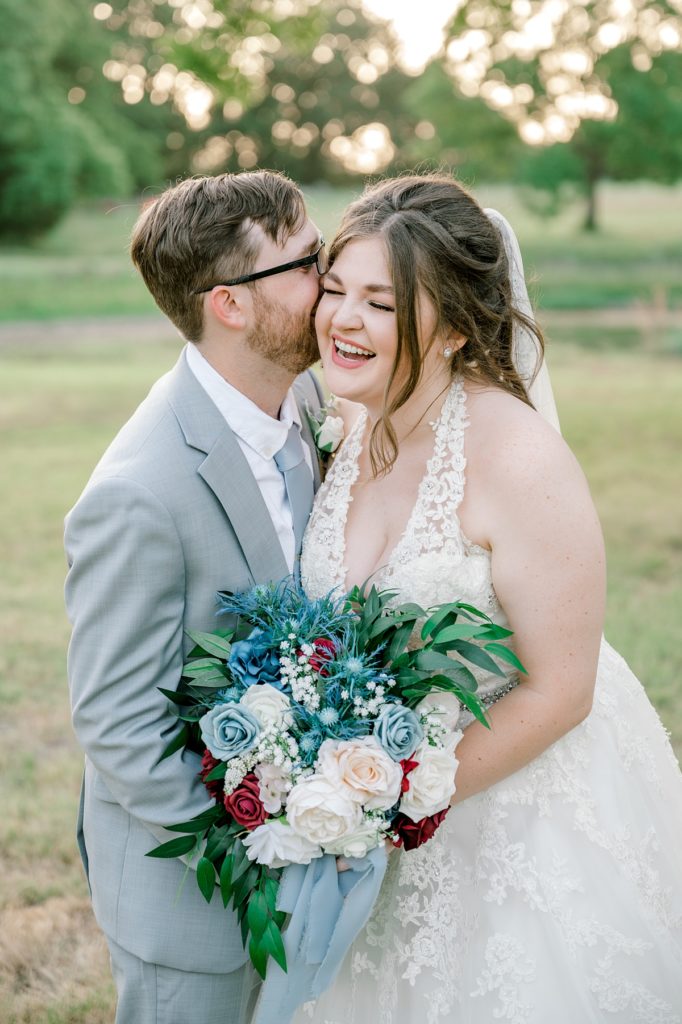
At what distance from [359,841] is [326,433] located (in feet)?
4.81

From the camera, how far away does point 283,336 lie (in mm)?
3031

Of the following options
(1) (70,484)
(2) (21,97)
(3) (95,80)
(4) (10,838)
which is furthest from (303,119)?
(4) (10,838)

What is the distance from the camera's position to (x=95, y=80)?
35.5 m

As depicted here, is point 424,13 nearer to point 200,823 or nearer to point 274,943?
point 200,823

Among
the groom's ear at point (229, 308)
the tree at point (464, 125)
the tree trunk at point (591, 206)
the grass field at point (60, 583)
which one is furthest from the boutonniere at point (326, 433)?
the tree trunk at point (591, 206)

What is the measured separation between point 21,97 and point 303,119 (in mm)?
16025

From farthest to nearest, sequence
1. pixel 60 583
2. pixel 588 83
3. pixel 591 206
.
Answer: pixel 591 206 < pixel 588 83 < pixel 60 583

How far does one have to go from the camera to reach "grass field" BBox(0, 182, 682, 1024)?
414 cm

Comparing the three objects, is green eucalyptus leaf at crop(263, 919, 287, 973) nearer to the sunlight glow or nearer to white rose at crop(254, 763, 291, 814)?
white rose at crop(254, 763, 291, 814)

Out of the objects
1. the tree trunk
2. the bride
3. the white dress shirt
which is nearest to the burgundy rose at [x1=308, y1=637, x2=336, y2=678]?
the bride

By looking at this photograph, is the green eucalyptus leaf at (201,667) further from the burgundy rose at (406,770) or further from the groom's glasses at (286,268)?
the groom's glasses at (286,268)

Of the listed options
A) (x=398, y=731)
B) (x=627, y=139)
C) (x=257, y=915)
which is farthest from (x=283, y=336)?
(x=627, y=139)

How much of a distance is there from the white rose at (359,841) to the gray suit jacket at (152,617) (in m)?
0.42

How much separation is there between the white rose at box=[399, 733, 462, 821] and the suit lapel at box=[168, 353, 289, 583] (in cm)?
71
